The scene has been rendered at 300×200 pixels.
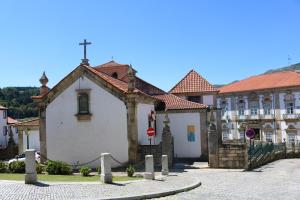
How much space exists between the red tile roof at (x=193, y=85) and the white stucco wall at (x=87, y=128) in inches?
463

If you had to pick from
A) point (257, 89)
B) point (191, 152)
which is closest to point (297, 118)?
point (257, 89)

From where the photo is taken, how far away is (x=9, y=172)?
20.2 metres

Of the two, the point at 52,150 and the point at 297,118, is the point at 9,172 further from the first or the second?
the point at 297,118

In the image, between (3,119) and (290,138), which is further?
(3,119)

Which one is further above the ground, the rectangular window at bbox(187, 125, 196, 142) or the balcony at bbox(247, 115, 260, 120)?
the balcony at bbox(247, 115, 260, 120)

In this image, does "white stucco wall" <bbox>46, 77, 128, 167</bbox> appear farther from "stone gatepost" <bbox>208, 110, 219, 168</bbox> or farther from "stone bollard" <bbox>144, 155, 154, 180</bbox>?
"stone bollard" <bbox>144, 155, 154, 180</bbox>

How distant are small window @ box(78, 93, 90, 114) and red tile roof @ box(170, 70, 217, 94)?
11803 mm

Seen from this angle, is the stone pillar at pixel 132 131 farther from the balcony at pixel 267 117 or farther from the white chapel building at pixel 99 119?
the balcony at pixel 267 117

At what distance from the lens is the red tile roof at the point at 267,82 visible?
56.7 meters

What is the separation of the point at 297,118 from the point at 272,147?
23.0 meters

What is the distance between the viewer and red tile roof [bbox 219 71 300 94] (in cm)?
5669

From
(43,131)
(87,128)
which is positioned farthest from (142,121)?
(43,131)

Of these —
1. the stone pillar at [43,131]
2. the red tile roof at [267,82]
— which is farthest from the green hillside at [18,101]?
the stone pillar at [43,131]

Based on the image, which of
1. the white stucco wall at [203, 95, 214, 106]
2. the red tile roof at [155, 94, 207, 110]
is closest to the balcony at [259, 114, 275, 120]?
the white stucco wall at [203, 95, 214, 106]
